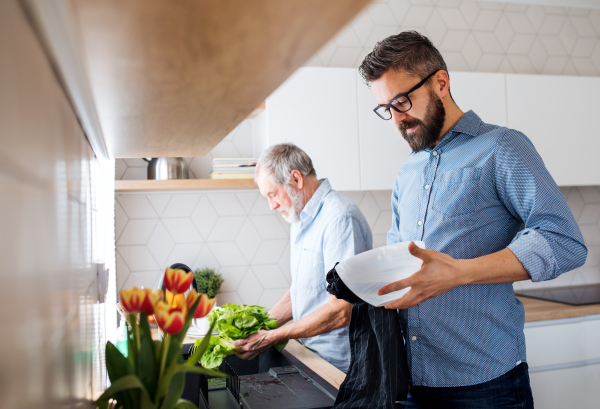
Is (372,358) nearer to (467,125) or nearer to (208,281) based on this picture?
(467,125)

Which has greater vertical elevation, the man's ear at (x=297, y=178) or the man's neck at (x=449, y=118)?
the man's neck at (x=449, y=118)

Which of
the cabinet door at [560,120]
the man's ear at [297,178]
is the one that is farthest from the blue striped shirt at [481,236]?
the cabinet door at [560,120]

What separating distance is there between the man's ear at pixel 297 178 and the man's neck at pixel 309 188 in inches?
0.9

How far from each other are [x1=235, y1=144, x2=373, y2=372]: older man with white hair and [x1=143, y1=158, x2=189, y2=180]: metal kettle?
25.7 inches

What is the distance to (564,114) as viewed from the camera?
8.64 feet

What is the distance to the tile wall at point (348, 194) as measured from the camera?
2.57 meters

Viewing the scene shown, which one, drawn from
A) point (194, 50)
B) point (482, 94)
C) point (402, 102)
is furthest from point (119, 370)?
point (482, 94)

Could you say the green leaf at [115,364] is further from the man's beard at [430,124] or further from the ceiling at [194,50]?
the man's beard at [430,124]

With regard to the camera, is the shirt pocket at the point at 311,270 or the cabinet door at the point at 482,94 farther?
the cabinet door at the point at 482,94

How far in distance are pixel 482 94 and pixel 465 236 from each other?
5.29 ft

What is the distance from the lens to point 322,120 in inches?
93.3

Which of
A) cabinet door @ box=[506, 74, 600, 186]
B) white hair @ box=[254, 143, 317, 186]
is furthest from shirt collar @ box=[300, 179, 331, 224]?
cabinet door @ box=[506, 74, 600, 186]

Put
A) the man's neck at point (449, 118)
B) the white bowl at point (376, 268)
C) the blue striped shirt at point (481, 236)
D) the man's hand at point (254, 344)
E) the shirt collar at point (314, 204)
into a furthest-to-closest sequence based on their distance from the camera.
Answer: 1. the shirt collar at point (314, 204)
2. the man's hand at point (254, 344)
3. the man's neck at point (449, 118)
4. the blue striped shirt at point (481, 236)
5. the white bowl at point (376, 268)

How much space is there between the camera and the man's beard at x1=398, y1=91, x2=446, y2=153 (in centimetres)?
129
